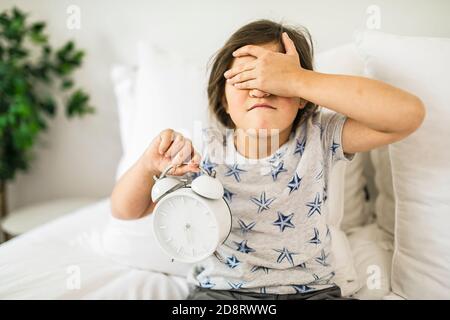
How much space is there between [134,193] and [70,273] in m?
0.24

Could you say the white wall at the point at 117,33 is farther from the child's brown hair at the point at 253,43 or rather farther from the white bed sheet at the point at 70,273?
the white bed sheet at the point at 70,273

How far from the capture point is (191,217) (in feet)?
1.94

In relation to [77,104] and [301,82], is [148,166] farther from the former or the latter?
[77,104]

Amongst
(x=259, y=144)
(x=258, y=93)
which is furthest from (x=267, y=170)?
(x=258, y=93)

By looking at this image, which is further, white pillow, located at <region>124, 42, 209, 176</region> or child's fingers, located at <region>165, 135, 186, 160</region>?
white pillow, located at <region>124, 42, 209, 176</region>

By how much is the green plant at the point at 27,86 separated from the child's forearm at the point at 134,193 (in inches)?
24.0

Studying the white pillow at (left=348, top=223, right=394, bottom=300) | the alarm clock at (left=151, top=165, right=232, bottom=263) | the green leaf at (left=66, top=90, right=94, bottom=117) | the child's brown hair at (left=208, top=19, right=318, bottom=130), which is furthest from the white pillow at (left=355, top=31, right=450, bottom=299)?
the green leaf at (left=66, top=90, right=94, bottom=117)

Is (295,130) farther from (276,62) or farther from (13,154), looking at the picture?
(13,154)

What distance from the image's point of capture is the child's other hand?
2.11ft

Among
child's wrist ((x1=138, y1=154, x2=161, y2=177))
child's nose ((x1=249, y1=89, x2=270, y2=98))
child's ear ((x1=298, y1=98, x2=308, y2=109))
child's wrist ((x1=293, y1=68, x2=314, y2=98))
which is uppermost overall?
child's wrist ((x1=293, y1=68, x2=314, y2=98))

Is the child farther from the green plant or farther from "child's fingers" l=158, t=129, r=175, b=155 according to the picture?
the green plant

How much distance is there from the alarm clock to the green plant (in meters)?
0.79

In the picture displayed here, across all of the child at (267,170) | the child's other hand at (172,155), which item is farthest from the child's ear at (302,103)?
the child's other hand at (172,155)

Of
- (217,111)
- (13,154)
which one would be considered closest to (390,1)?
(217,111)
